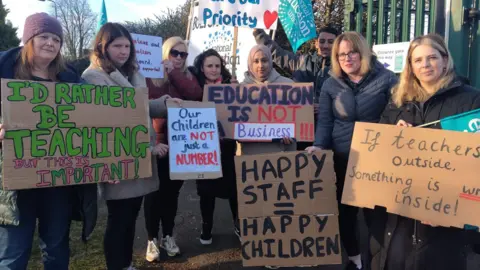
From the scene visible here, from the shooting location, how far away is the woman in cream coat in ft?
9.73

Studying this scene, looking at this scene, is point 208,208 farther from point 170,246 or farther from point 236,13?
point 236,13

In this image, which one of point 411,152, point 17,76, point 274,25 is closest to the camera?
point 411,152

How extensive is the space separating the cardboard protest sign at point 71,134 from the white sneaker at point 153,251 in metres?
1.17

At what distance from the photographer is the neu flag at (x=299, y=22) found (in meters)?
5.55

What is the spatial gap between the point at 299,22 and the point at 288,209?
333 cm

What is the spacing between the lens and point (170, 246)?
3924mm

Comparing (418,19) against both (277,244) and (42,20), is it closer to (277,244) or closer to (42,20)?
(277,244)

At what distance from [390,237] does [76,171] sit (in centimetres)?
203

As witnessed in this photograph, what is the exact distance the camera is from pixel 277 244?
305 centimetres

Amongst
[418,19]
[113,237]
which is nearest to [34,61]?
[113,237]

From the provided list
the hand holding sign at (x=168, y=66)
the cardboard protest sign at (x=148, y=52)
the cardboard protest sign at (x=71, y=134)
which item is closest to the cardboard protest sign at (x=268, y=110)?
the hand holding sign at (x=168, y=66)

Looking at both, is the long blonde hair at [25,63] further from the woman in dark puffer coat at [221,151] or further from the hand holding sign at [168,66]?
the woman in dark puffer coat at [221,151]

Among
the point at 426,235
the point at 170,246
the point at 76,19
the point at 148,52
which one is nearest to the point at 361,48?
the point at 426,235

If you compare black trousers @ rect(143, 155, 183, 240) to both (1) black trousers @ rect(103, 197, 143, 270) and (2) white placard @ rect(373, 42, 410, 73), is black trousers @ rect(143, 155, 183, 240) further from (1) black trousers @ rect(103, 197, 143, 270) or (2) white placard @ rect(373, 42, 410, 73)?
(2) white placard @ rect(373, 42, 410, 73)
